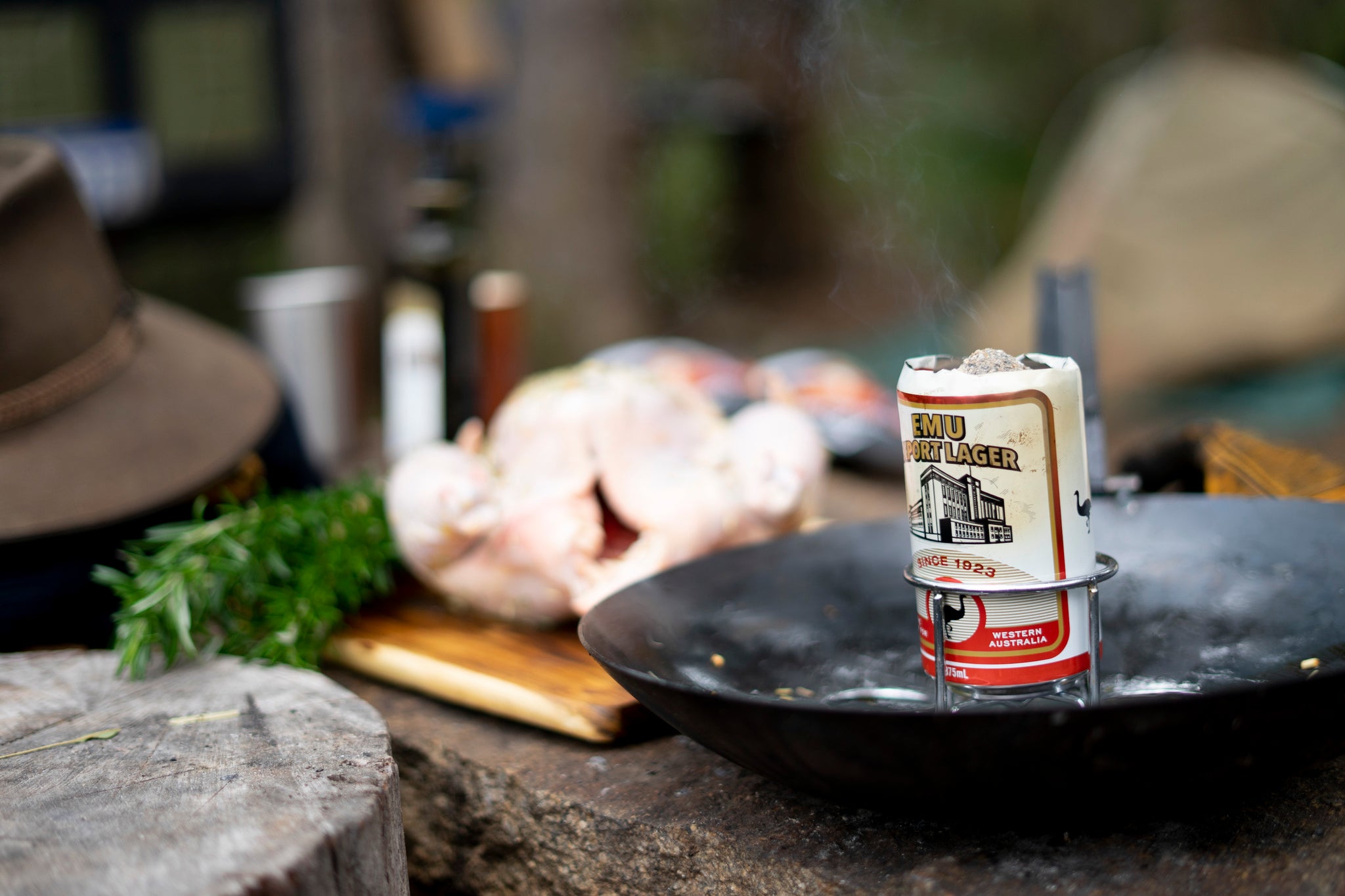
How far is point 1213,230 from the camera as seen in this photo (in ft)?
15.6

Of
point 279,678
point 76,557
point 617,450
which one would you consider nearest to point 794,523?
point 617,450

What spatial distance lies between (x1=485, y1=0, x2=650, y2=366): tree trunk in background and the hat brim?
3444 mm

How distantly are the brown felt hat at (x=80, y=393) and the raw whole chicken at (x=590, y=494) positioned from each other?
0.32 meters

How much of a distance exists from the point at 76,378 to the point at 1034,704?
4.60 ft

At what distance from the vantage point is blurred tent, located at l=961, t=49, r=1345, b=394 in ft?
14.8

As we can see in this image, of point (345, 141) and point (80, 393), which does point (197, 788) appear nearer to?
point (80, 393)

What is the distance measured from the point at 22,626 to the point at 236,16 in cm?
401

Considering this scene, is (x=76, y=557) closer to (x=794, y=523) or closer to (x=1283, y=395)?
(x=794, y=523)

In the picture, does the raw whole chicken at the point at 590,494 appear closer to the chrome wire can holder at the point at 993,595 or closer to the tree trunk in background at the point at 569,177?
the chrome wire can holder at the point at 993,595

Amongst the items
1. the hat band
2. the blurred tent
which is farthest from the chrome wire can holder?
the blurred tent

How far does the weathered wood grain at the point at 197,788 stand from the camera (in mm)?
923

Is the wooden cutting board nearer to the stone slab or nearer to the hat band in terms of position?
the stone slab

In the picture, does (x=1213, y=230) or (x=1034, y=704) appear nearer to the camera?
(x=1034, y=704)

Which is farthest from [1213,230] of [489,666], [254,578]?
[254,578]
